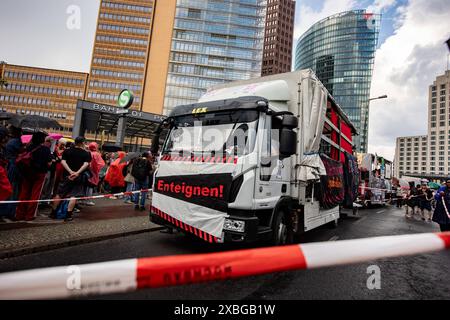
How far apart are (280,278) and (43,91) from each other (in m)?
129

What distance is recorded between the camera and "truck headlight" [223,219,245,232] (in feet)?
11.4

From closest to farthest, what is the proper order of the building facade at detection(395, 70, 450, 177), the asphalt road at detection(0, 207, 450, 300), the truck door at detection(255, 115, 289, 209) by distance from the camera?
1. the asphalt road at detection(0, 207, 450, 300)
2. the truck door at detection(255, 115, 289, 209)
3. the building facade at detection(395, 70, 450, 177)

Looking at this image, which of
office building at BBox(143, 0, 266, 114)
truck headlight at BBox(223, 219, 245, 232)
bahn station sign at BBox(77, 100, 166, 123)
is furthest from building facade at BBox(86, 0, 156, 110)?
truck headlight at BBox(223, 219, 245, 232)

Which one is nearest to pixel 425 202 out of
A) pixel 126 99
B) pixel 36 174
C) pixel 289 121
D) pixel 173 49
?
pixel 289 121

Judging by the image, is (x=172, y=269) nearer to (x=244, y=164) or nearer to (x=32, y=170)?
(x=244, y=164)

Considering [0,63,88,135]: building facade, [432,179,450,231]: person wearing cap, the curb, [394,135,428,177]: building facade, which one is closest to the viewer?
the curb

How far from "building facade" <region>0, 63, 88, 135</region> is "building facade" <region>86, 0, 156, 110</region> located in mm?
16026

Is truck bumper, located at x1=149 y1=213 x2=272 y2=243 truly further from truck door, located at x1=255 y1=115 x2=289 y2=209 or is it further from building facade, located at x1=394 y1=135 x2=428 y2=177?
building facade, located at x1=394 y1=135 x2=428 y2=177

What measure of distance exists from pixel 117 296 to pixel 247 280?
1.61 metres

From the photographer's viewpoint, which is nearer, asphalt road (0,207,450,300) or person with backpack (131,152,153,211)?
asphalt road (0,207,450,300)

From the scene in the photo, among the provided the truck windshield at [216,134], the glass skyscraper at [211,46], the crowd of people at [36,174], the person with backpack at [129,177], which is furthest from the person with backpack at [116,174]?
the glass skyscraper at [211,46]

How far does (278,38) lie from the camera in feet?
396

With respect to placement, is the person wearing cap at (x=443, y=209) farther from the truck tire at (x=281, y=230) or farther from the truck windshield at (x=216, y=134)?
the truck windshield at (x=216, y=134)

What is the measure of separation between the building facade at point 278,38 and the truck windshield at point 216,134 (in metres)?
122
